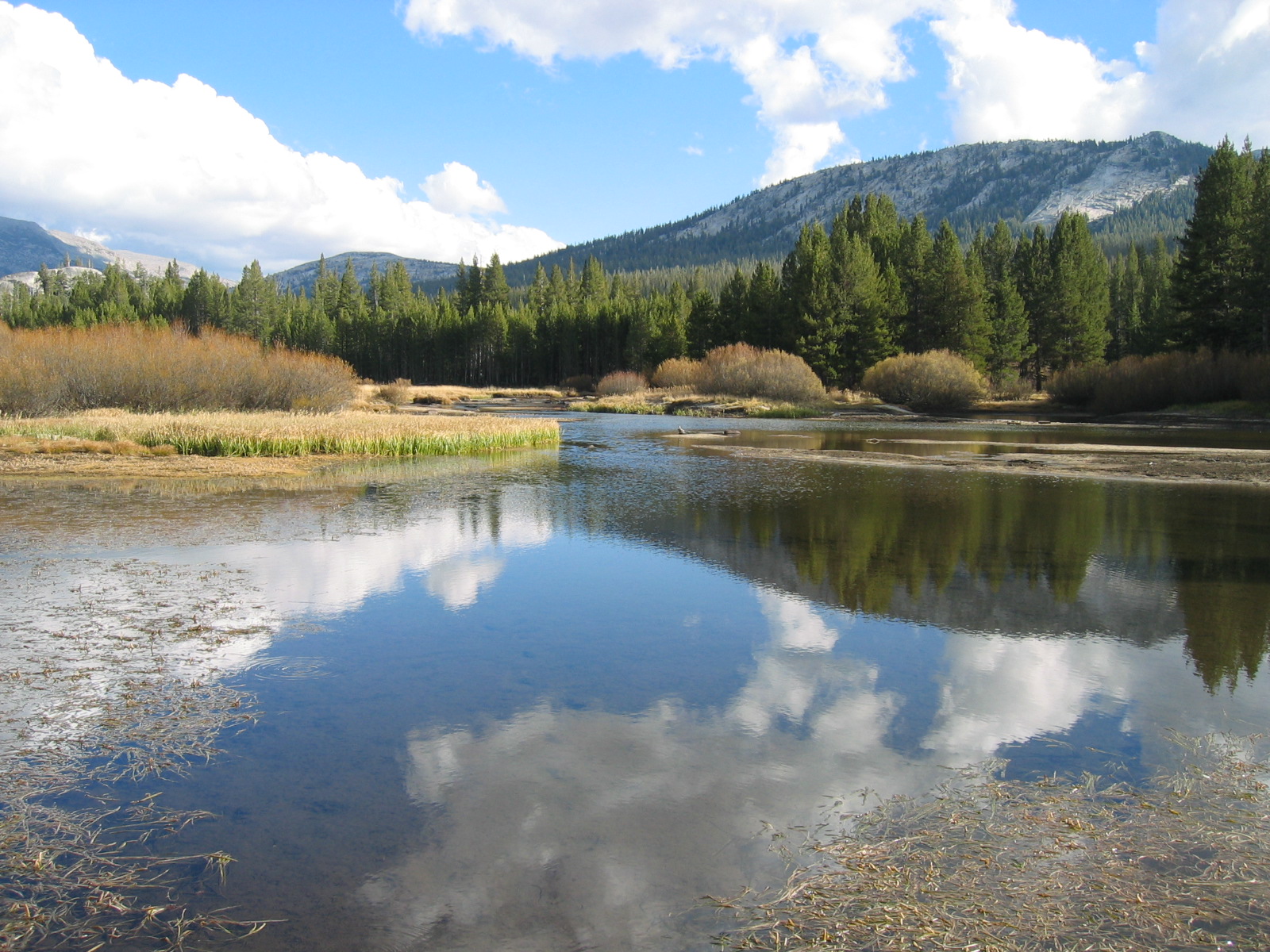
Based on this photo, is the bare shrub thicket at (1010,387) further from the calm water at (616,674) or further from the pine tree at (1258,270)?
the calm water at (616,674)

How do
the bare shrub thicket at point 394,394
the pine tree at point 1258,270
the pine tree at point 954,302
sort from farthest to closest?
1. the bare shrub thicket at point 394,394
2. the pine tree at point 954,302
3. the pine tree at point 1258,270

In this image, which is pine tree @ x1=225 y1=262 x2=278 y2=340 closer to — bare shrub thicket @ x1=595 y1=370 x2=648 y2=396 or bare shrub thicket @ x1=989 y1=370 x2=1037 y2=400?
bare shrub thicket @ x1=595 y1=370 x2=648 y2=396

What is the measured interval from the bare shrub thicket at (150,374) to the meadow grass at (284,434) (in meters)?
2.92

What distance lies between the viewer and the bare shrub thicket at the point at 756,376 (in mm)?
58219

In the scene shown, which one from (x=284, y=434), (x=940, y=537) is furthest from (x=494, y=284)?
(x=940, y=537)

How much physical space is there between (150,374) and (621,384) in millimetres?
42761

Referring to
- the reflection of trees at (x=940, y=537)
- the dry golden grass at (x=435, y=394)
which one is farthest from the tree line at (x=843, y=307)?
the reflection of trees at (x=940, y=537)

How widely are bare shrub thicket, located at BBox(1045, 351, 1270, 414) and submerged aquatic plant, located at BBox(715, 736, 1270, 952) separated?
153 ft

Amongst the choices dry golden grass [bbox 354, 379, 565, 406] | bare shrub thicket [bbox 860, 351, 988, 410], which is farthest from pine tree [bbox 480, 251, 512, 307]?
bare shrub thicket [bbox 860, 351, 988, 410]

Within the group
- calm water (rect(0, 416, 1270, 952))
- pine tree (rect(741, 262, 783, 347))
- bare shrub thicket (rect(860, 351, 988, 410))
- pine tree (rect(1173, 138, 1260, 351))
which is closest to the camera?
calm water (rect(0, 416, 1270, 952))

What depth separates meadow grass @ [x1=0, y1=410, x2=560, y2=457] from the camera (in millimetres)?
25297

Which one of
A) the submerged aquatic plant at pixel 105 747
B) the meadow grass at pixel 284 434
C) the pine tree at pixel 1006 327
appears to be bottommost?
the submerged aquatic plant at pixel 105 747

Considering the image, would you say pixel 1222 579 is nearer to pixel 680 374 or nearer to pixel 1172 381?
pixel 1172 381

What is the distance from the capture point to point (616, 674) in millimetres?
7211
